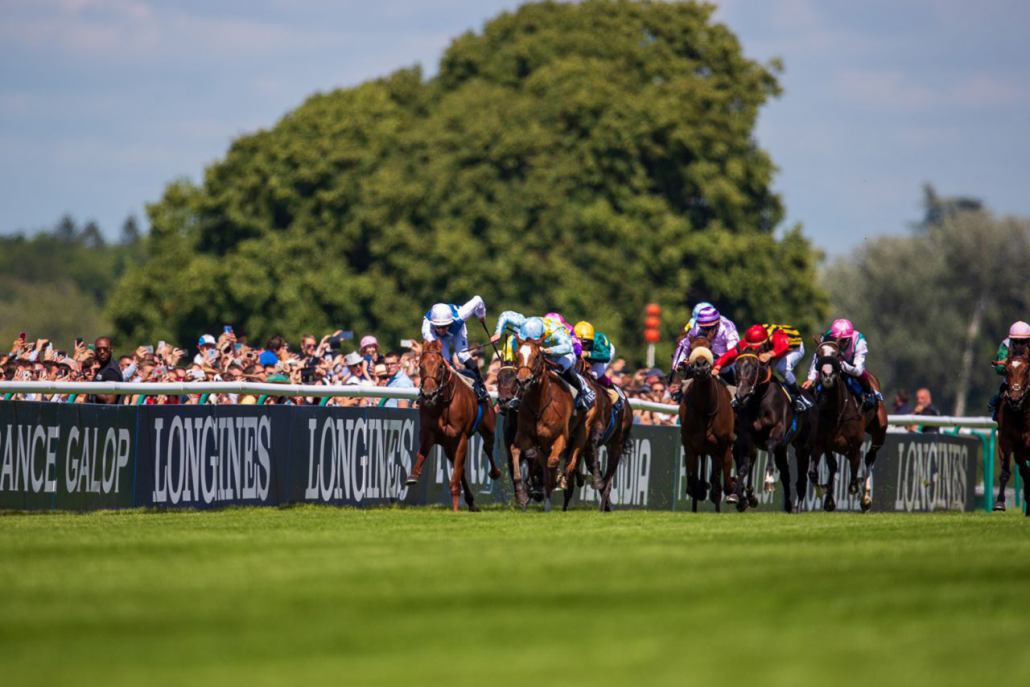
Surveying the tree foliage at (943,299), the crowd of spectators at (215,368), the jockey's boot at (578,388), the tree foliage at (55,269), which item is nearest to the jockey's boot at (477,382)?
the jockey's boot at (578,388)

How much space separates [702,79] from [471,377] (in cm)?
3789

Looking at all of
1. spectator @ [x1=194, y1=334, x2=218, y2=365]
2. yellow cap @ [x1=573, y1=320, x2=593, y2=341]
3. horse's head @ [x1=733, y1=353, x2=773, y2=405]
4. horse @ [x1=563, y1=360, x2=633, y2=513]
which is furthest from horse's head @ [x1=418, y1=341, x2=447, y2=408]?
spectator @ [x1=194, y1=334, x2=218, y2=365]

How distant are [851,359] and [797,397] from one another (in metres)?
1.24

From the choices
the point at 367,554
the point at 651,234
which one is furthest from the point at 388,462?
the point at 651,234

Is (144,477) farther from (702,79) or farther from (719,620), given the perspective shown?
(702,79)

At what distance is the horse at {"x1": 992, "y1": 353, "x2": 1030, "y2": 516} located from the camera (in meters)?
18.7

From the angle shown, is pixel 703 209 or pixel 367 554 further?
pixel 703 209

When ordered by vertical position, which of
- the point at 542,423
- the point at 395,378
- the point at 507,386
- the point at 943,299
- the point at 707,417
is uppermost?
the point at 943,299

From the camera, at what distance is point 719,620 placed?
8.06 m

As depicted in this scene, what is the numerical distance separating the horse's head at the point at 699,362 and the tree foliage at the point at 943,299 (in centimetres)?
7050

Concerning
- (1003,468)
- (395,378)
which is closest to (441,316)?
(395,378)

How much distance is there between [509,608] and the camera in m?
8.52

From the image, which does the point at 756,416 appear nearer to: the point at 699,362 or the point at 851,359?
the point at 699,362

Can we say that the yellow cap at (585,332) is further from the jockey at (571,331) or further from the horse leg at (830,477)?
the horse leg at (830,477)
